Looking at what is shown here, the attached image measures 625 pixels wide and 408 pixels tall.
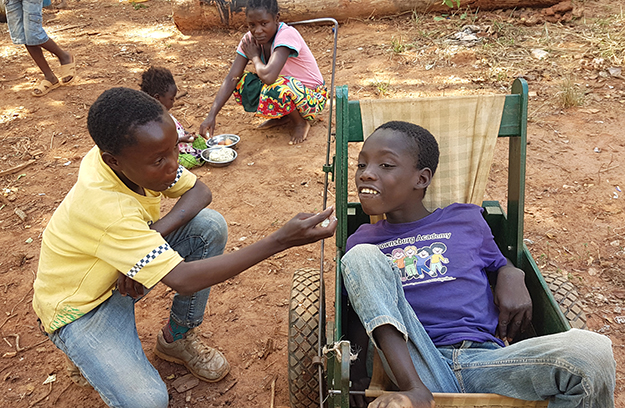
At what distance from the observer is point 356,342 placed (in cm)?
246

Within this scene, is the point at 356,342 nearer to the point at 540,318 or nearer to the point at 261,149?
the point at 540,318

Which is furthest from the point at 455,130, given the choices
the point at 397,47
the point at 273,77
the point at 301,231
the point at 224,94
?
the point at 397,47

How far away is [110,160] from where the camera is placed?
2115 millimetres

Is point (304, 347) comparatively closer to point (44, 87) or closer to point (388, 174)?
point (388, 174)

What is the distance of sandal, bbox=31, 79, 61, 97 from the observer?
264 inches

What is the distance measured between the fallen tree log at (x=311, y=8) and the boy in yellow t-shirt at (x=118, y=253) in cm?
635

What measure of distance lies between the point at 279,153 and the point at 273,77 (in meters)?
0.79

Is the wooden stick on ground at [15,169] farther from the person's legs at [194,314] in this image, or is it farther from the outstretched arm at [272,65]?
the person's legs at [194,314]

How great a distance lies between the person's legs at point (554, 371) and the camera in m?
1.77

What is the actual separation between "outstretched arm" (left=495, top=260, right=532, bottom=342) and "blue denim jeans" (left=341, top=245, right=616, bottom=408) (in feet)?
0.55

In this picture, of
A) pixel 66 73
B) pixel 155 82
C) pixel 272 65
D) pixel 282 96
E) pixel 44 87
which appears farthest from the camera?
pixel 66 73

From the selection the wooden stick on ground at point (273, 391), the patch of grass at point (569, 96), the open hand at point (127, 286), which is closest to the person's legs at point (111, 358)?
the open hand at point (127, 286)

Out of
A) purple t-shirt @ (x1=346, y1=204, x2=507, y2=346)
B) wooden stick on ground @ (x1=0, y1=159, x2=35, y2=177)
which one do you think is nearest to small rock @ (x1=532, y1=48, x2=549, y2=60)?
purple t-shirt @ (x1=346, y1=204, x2=507, y2=346)

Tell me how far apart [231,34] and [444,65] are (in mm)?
3752
